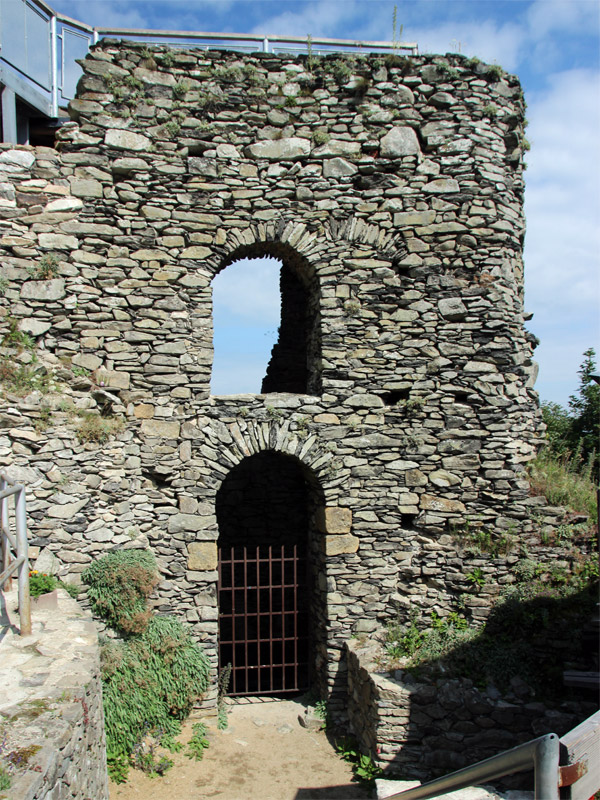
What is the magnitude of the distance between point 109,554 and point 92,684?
2.40m

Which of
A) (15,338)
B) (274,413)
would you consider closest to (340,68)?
(274,413)

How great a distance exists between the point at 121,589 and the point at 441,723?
141 inches

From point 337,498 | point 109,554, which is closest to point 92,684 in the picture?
point 109,554

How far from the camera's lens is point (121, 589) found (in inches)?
254

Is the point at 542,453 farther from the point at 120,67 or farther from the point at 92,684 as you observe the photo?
the point at 120,67

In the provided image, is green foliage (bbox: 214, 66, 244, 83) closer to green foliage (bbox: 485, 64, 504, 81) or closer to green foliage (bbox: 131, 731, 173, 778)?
green foliage (bbox: 485, 64, 504, 81)

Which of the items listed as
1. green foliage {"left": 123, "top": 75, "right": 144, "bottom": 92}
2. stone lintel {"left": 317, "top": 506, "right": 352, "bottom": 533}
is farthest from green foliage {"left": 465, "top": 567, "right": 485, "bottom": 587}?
green foliage {"left": 123, "top": 75, "right": 144, "bottom": 92}

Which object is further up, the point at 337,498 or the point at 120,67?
the point at 120,67

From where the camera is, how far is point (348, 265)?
7254 mm

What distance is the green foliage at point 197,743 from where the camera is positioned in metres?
6.24

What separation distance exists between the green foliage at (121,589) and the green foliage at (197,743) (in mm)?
1280

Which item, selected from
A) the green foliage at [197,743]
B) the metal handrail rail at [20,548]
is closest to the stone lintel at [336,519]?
the green foliage at [197,743]

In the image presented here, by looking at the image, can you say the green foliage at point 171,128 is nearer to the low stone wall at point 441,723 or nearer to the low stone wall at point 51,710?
the low stone wall at point 51,710

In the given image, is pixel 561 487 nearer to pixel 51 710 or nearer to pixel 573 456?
pixel 573 456
